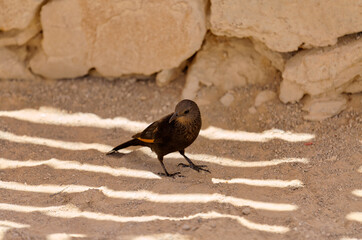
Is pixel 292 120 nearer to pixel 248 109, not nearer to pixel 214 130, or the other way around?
pixel 248 109

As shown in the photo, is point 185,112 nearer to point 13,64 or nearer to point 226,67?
point 226,67

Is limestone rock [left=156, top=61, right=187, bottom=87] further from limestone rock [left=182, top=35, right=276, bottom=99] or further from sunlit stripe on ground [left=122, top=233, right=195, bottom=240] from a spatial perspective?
sunlit stripe on ground [left=122, top=233, right=195, bottom=240]

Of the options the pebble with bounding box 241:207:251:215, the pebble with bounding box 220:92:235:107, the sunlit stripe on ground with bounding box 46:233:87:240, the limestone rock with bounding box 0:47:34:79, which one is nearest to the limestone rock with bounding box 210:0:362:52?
the pebble with bounding box 220:92:235:107

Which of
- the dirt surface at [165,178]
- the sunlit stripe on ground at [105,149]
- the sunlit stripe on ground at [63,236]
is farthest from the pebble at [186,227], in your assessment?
the sunlit stripe on ground at [105,149]

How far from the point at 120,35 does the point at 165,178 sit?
207 cm

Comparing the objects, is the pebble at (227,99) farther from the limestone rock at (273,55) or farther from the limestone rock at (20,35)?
the limestone rock at (20,35)

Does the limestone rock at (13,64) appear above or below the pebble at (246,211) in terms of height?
below

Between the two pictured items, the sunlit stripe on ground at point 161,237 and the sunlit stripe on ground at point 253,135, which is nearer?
the sunlit stripe on ground at point 161,237

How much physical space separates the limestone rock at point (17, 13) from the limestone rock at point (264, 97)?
293cm

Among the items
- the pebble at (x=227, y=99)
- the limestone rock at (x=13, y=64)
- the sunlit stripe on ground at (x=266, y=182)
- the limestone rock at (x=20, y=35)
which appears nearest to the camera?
the sunlit stripe on ground at (x=266, y=182)

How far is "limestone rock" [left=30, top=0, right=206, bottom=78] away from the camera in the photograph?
582 cm

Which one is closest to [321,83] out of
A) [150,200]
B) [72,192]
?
[150,200]

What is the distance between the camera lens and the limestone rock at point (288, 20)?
206 inches

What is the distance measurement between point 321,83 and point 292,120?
547 mm
